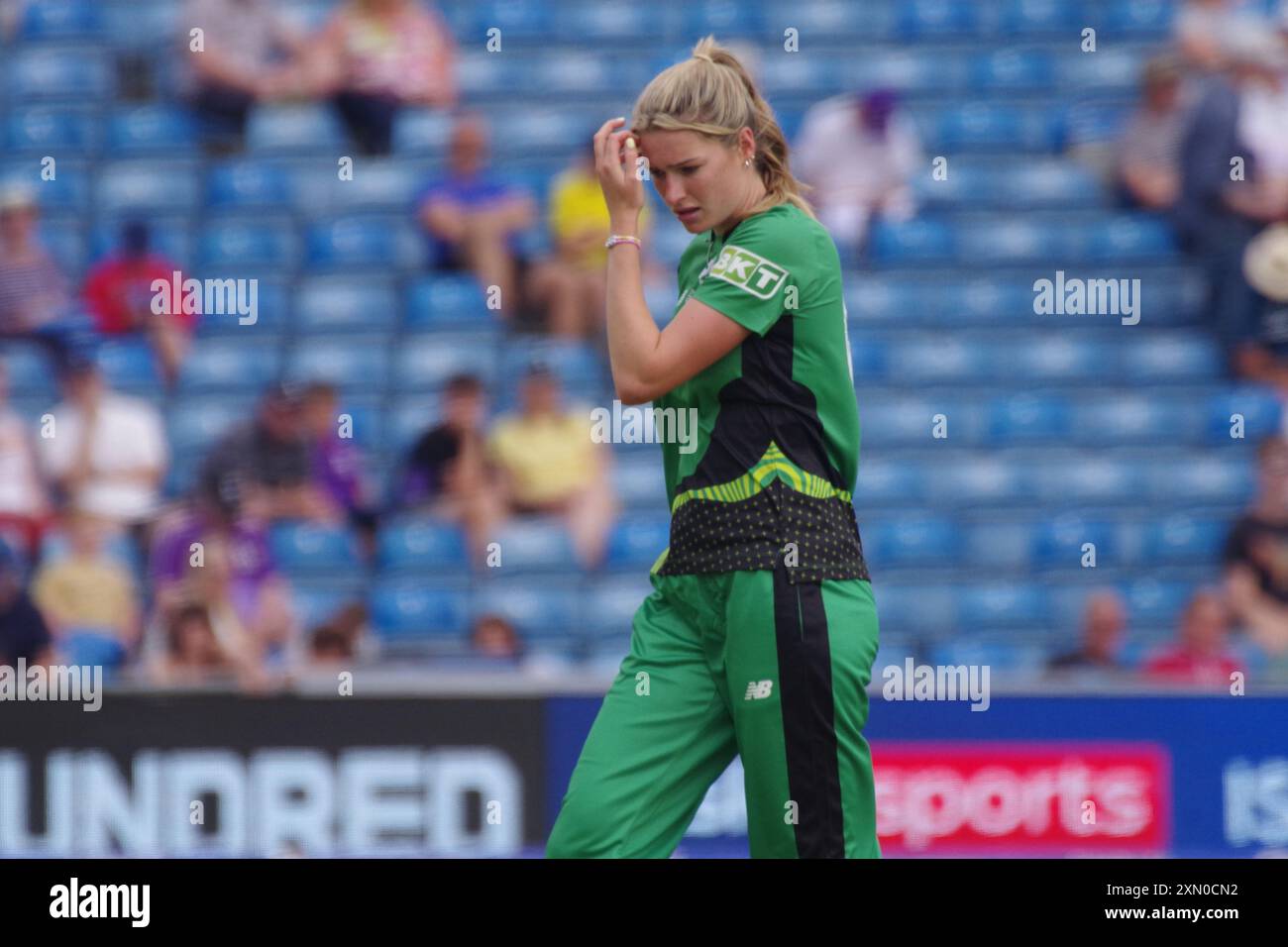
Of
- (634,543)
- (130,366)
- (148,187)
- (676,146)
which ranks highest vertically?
(148,187)

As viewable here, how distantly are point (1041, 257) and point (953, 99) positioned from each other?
41.4 inches

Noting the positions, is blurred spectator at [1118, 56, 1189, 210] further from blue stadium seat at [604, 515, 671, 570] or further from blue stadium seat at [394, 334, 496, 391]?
blue stadium seat at [394, 334, 496, 391]

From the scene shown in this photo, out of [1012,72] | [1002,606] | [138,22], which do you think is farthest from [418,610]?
[1012,72]

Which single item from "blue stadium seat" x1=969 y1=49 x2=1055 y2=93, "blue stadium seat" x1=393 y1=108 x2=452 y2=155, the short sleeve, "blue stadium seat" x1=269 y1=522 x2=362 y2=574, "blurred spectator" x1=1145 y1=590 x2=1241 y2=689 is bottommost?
"blurred spectator" x1=1145 y1=590 x2=1241 y2=689

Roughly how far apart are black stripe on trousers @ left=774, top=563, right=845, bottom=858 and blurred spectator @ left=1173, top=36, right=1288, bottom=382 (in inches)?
218

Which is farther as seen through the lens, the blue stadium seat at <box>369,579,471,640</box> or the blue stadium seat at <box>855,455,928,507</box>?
the blue stadium seat at <box>855,455,928,507</box>

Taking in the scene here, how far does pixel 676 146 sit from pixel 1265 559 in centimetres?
486

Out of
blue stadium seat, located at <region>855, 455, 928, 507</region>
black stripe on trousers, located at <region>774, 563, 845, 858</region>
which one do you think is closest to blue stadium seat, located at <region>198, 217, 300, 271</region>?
blue stadium seat, located at <region>855, 455, 928, 507</region>

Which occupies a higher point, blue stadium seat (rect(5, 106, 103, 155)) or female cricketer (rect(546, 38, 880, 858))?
blue stadium seat (rect(5, 106, 103, 155))

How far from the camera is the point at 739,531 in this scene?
3604 millimetres

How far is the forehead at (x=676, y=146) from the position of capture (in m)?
3.61

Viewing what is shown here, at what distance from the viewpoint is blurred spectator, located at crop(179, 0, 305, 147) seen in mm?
9344

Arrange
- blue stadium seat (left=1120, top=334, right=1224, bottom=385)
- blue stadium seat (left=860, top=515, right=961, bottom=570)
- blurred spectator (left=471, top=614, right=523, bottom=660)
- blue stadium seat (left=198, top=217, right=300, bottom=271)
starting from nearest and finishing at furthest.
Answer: blurred spectator (left=471, top=614, right=523, bottom=660), blue stadium seat (left=860, top=515, right=961, bottom=570), blue stadium seat (left=1120, top=334, right=1224, bottom=385), blue stadium seat (left=198, top=217, right=300, bottom=271)

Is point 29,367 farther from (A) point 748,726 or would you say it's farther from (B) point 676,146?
(A) point 748,726
